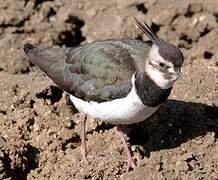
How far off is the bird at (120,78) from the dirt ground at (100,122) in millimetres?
209

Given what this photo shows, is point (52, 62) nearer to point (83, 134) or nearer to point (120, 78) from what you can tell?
point (83, 134)

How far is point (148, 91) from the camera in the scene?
5.86m

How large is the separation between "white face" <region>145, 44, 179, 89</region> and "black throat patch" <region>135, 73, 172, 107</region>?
4 cm

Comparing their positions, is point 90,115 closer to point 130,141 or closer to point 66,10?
point 130,141

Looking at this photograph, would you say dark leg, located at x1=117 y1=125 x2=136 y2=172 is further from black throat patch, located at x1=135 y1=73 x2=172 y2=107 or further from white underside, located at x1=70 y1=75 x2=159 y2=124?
black throat patch, located at x1=135 y1=73 x2=172 y2=107

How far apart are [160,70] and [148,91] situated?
0.22 m

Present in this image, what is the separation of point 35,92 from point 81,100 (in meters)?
0.85

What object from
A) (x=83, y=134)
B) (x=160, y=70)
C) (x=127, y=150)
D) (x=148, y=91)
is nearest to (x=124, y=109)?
(x=148, y=91)

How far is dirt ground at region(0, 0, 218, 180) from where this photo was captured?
621 centimetres

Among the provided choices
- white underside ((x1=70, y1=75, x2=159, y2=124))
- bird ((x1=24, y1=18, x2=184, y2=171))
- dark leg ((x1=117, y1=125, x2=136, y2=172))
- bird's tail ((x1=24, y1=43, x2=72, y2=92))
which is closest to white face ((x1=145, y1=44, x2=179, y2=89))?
bird ((x1=24, y1=18, x2=184, y2=171))

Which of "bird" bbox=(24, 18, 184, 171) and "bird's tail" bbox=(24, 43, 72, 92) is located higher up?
"bird" bbox=(24, 18, 184, 171)

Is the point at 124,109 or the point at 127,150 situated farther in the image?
the point at 127,150

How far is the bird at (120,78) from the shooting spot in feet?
19.2

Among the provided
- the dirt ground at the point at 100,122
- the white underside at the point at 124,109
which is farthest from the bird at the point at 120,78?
the dirt ground at the point at 100,122
